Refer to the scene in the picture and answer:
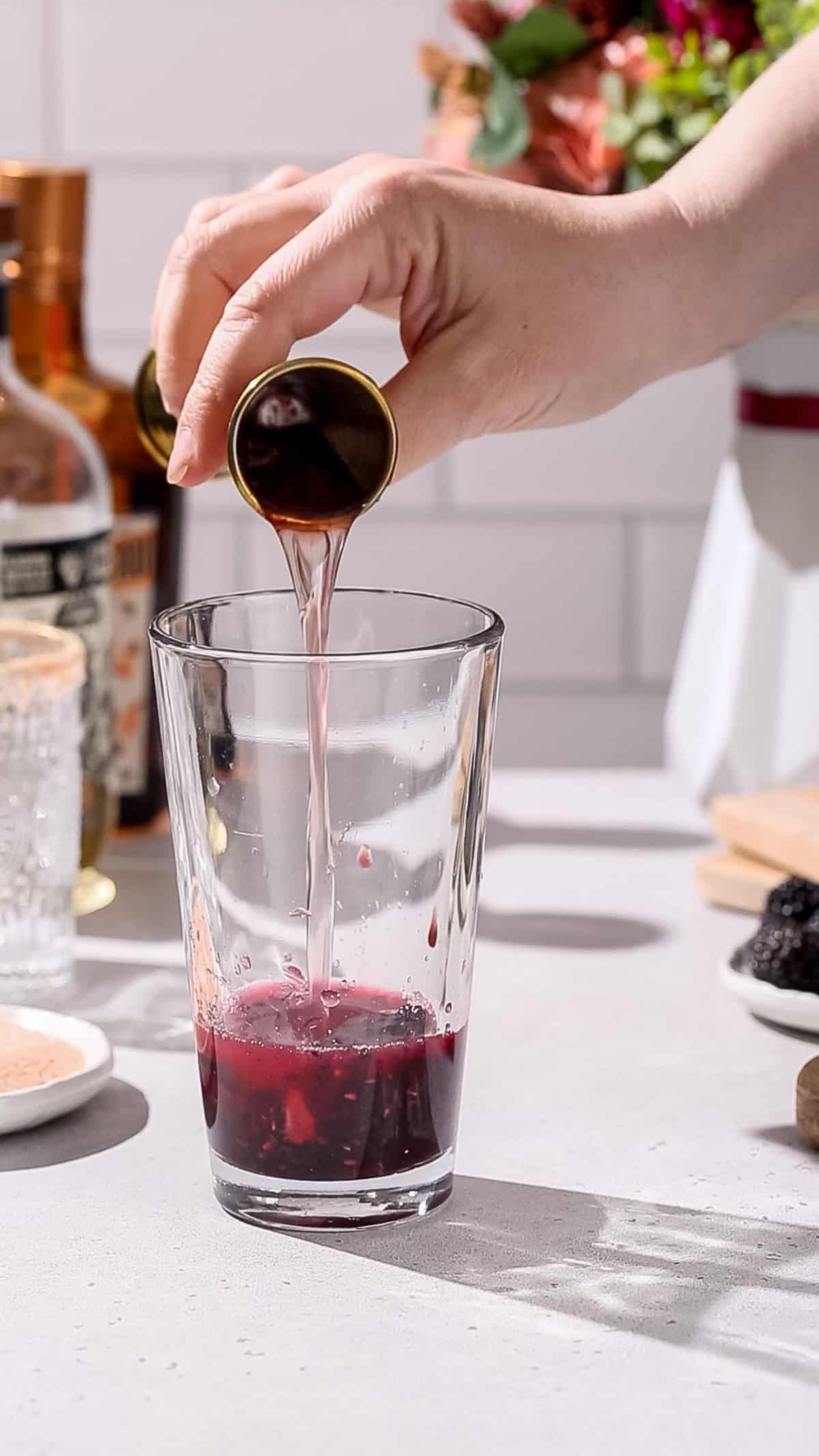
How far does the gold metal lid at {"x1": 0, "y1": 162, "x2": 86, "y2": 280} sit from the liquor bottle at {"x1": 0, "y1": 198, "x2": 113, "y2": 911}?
2 centimetres

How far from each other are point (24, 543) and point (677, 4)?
44 cm

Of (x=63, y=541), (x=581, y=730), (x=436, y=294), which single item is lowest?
(x=581, y=730)

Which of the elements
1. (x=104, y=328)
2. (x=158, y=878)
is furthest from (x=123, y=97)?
(x=158, y=878)

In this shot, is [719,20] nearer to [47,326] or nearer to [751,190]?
[751,190]

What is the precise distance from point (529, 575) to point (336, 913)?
51.1 inches

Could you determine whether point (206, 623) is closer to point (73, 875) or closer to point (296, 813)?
point (296, 813)

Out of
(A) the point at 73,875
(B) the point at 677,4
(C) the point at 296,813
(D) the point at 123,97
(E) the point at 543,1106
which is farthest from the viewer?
(D) the point at 123,97

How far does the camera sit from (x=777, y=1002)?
0.77m

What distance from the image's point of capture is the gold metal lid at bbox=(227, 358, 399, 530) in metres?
0.62

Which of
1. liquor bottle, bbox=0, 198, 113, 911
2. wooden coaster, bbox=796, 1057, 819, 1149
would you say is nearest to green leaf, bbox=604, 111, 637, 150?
liquor bottle, bbox=0, 198, 113, 911

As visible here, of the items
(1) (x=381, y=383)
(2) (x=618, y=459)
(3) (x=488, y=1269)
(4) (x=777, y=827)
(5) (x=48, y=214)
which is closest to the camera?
(3) (x=488, y=1269)

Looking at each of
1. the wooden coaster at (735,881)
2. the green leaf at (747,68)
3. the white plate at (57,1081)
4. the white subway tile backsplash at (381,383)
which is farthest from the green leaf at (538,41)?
the white subway tile backsplash at (381,383)

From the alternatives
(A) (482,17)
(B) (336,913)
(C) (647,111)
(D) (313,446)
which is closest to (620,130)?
(C) (647,111)

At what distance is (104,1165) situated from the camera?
661mm
